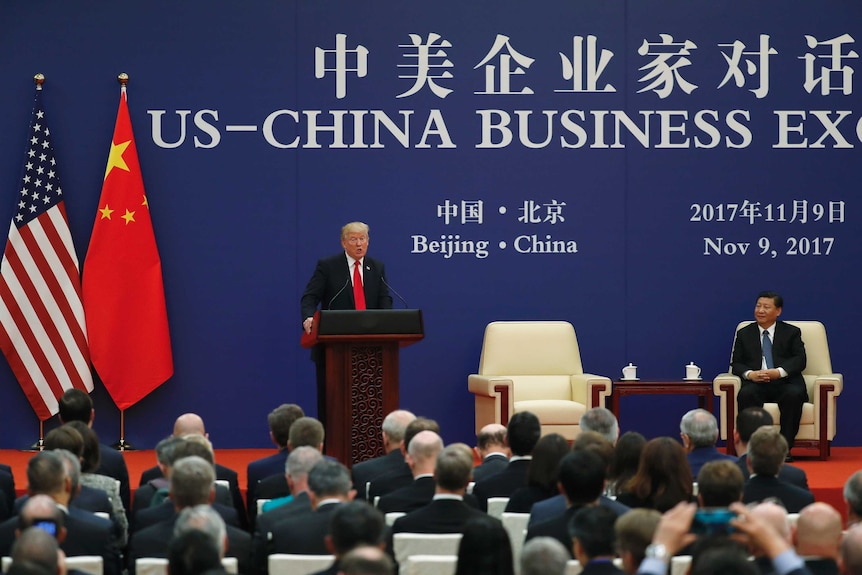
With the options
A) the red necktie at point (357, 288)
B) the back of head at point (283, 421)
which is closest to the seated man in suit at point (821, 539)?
the back of head at point (283, 421)

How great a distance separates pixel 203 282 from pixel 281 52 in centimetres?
179

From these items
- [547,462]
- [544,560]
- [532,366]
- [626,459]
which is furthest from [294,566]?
[532,366]

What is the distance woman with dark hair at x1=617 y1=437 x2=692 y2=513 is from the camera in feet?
16.1

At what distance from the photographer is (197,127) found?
9.91 metres

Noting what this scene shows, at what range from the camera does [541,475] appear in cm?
514

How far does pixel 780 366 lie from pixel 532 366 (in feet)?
5.70

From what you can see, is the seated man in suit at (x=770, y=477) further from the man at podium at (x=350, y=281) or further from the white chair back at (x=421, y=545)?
the man at podium at (x=350, y=281)

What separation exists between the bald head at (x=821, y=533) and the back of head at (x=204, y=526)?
159cm

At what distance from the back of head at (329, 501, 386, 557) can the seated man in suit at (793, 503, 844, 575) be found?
1167mm

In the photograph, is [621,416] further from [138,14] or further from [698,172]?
[138,14]

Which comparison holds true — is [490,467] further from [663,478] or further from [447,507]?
[447,507]

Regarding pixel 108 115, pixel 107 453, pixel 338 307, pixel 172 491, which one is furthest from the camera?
pixel 108 115

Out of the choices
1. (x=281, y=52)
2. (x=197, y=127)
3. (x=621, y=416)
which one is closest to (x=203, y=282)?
(x=197, y=127)

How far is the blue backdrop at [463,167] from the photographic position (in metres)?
9.89
